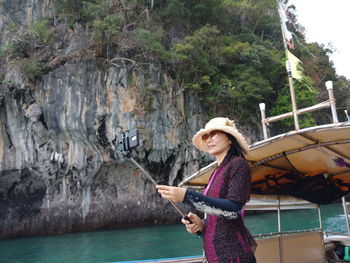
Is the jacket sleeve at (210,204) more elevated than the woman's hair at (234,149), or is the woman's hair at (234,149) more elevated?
the woman's hair at (234,149)

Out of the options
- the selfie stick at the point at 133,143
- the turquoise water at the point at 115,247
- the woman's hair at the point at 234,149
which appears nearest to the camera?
the selfie stick at the point at 133,143

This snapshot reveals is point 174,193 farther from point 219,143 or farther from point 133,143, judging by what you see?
point 219,143

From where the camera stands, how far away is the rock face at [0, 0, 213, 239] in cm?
1399

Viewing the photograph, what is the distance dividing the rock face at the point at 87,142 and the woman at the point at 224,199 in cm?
1215

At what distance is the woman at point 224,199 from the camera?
1359 mm

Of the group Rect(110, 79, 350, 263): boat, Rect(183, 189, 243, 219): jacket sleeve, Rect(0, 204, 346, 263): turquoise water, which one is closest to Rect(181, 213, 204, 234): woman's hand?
Rect(183, 189, 243, 219): jacket sleeve

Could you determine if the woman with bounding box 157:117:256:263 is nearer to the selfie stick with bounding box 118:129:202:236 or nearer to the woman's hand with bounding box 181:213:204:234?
the woman's hand with bounding box 181:213:204:234

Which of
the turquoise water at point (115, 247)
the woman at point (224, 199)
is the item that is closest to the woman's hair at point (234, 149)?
the woman at point (224, 199)

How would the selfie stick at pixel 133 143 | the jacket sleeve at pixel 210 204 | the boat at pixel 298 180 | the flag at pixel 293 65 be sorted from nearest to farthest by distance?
the jacket sleeve at pixel 210 204 → the selfie stick at pixel 133 143 → the boat at pixel 298 180 → the flag at pixel 293 65

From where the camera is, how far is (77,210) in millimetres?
14875

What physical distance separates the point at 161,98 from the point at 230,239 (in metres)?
13.0

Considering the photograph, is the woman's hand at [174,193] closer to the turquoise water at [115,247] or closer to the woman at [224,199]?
the woman at [224,199]

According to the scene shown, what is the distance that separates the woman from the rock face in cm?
1215

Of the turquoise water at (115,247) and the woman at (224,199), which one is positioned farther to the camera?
the turquoise water at (115,247)
